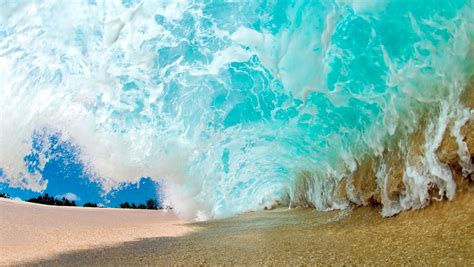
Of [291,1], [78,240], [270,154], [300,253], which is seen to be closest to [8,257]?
[78,240]

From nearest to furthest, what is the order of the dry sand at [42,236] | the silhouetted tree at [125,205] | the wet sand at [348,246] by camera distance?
the wet sand at [348,246], the dry sand at [42,236], the silhouetted tree at [125,205]

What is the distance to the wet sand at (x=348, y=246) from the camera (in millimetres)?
3850

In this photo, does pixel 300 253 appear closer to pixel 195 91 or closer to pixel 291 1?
pixel 291 1

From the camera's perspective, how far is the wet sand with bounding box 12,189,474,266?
3850 mm

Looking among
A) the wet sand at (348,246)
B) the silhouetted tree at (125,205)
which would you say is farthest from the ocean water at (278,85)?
the silhouetted tree at (125,205)

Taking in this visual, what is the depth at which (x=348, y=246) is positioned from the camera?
15.5ft

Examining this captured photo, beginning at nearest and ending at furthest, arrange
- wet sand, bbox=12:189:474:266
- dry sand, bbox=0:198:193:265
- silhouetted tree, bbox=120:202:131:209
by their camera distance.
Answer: wet sand, bbox=12:189:474:266, dry sand, bbox=0:198:193:265, silhouetted tree, bbox=120:202:131:209

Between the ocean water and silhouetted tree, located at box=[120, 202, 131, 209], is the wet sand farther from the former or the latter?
silhouetted tree, located at box=[120, 202, 131, 209]

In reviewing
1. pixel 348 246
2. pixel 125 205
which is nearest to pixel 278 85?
pixel 348 246

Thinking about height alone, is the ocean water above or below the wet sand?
above

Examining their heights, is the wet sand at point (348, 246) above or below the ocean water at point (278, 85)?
below

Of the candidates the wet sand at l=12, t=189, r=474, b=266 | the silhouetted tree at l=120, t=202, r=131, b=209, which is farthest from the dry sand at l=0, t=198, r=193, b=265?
the silhouetted tree at l=120, t=202, r=131, b=209

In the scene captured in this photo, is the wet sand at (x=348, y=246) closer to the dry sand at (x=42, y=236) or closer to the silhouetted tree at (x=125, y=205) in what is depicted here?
the dry sand at (x=42, y=236)

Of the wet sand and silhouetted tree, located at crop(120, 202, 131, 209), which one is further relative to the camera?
silhouetted tree, located at crop(120, 202, 131, 209)
